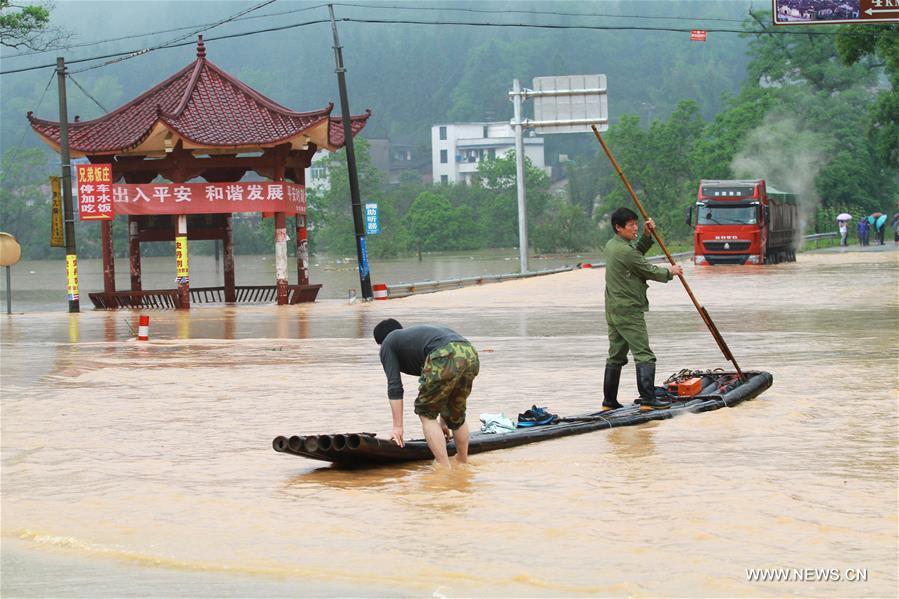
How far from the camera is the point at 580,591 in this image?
283 inches

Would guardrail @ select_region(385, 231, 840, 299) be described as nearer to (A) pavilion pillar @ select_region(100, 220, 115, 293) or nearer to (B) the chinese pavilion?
(B) the chinese pavilion

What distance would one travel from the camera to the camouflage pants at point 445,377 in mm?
10008

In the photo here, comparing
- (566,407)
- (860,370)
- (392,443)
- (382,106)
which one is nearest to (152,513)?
(392,443)

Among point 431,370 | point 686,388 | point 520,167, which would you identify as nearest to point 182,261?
point 520,167

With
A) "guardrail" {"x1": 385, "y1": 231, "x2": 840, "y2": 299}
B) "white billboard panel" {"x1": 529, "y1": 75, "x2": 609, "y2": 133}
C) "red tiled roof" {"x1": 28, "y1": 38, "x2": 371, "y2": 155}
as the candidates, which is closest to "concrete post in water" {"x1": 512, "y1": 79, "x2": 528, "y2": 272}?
"white billboard panel" {"x1": 529, "y1": 75, "x2": 609, "y2": 133}

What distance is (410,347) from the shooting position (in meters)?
10.2

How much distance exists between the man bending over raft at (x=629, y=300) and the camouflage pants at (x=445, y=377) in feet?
9.08

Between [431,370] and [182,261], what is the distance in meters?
27.0

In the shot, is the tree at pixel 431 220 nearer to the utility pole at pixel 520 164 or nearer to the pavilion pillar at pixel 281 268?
the utility pole at pixel 520 164

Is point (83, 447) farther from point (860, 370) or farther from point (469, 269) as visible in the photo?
point (469, 269)

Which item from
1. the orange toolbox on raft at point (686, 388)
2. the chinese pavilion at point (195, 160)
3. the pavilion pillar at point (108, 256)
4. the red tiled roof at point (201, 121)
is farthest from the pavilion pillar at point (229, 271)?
the orange toolbox on raft at point (686, 388)

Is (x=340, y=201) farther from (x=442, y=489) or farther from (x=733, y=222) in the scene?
(x=442, y=489)

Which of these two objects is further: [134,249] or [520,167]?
[520,167]

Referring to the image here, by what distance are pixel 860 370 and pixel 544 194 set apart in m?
98.8
